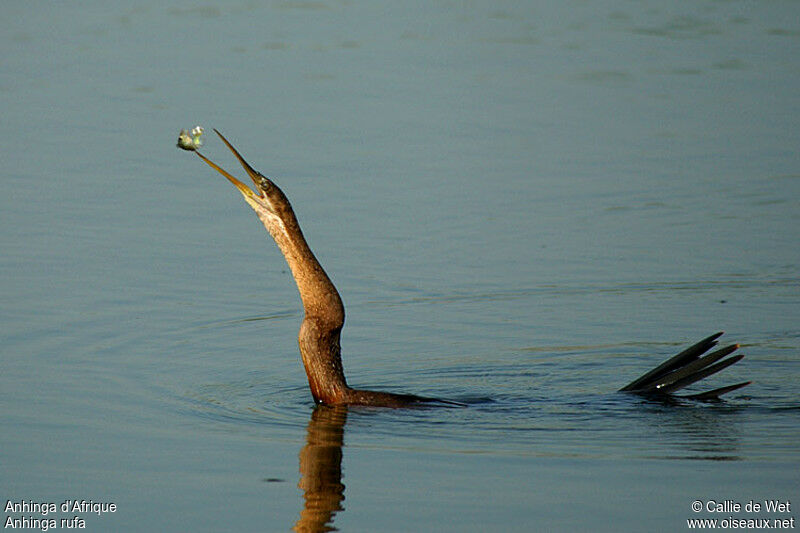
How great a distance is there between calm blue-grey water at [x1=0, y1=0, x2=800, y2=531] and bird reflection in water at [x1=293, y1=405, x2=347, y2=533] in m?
0.03

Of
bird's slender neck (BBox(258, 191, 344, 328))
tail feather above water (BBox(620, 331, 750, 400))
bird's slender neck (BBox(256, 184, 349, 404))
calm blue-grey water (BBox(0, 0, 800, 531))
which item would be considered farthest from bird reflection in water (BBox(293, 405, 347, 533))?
tail feather above water (BBox(620, 331, 750, 400))

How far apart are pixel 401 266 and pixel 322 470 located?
13.9 ft

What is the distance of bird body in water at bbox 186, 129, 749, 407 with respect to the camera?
831 centimetres

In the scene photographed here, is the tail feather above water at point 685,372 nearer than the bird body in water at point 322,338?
No

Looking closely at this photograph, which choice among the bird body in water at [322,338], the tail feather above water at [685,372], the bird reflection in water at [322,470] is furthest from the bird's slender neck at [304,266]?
the tail feather above water at [685,372]

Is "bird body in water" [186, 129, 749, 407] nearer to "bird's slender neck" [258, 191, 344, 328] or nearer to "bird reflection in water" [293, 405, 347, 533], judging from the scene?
"bird's slender neck" [258, 191, 344, 328]

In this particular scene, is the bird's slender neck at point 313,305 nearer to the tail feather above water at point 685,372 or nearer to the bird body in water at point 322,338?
the bird body in water at point 322,338

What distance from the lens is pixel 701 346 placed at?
887 cm

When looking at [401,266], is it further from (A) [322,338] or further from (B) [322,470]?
(B) [322,470]

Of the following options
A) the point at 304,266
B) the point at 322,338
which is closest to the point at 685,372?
the point at 322,338

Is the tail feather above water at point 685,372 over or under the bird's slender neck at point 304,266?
under

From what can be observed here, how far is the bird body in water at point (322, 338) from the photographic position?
327 inches

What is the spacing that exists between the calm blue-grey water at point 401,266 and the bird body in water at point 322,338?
16 centimetres

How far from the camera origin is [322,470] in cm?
764
